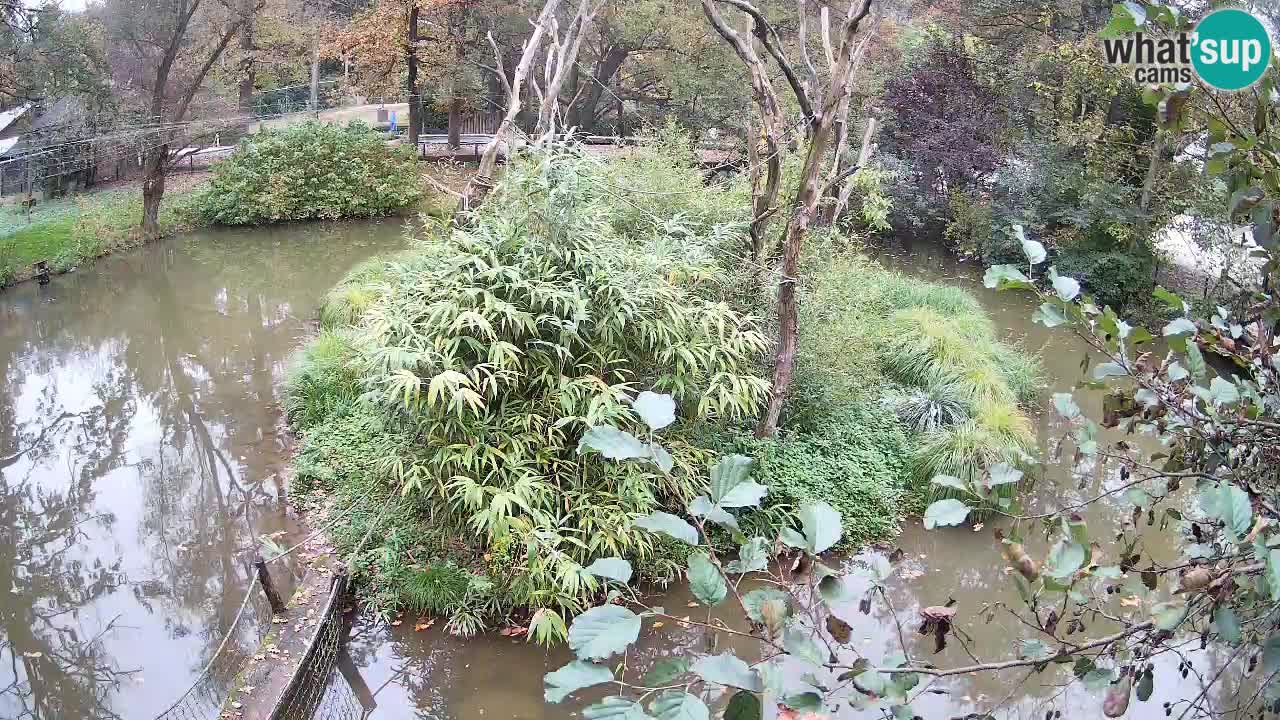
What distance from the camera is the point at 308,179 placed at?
42.7 ft

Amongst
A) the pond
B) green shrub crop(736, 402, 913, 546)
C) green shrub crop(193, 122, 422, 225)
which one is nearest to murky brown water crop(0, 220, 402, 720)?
the pond

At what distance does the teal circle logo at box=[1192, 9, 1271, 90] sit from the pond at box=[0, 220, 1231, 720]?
0.96m

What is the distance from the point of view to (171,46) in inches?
448

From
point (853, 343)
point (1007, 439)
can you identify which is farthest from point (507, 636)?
point (1007, 439)

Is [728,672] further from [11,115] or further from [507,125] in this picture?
[11,115]

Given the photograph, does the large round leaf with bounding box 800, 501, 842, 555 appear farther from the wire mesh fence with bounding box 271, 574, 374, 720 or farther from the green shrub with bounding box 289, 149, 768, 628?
the wire mesh fence with bounding box 271, 574, 374, 720

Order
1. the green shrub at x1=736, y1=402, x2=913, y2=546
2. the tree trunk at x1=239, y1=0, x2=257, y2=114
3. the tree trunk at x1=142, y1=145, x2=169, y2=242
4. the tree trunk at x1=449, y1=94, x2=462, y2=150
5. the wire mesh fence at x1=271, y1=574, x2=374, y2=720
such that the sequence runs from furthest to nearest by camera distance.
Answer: the tree trunk at x1=449, y1=94, x2=462, y2=150 → the tree trunk at x1=239, y1=0, x2=257, y2=114 → the tree trunk at x1=142, y1=145, x2=169, y2=242 → the green shrub at x1=736, y1=402, x2=913, y2=546 → the wire mesh fence at x1=271, y1=574, x2=374, y2=720

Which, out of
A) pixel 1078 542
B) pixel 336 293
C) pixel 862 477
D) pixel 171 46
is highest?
pixel 171 46

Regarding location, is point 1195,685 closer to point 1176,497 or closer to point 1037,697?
point 1037,697

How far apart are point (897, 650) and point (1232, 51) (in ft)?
10.6

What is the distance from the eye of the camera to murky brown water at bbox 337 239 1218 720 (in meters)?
4.02

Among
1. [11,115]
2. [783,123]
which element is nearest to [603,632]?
→ [783,123]

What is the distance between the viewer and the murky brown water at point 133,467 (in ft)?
14.6

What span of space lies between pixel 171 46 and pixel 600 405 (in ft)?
32.4
